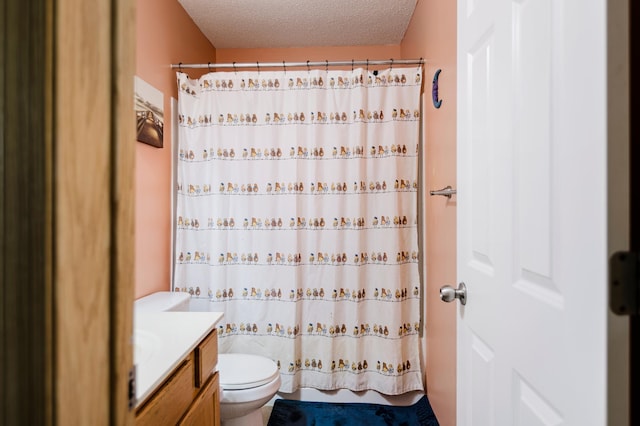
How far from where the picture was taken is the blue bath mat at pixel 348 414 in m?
1.92

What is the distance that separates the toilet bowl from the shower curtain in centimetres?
40

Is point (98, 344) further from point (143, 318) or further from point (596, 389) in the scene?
point (143, 318)

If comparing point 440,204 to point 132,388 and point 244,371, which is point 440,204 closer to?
point 244,371

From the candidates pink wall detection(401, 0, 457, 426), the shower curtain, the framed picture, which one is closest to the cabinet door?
the shower curtain

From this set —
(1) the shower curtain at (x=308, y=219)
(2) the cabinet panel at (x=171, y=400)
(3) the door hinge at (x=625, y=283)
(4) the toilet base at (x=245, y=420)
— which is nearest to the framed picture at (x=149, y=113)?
(1) the shower curtain at (x=308, y=219)

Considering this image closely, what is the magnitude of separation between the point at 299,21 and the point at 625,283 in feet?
8.55

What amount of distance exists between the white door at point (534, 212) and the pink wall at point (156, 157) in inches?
63.4

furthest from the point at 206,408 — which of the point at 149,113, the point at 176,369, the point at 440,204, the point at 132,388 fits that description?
the point at 149,113

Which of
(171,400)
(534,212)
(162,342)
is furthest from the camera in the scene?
(162,342)

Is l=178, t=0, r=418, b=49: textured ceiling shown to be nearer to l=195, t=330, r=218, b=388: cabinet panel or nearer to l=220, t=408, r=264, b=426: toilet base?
l=195, t=330, r=218, b=388: cabinet panel

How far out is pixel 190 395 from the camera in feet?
3.61

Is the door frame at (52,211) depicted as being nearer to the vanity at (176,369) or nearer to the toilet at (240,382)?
the vanity at (176,369)

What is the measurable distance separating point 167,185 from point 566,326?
2130 millimetres

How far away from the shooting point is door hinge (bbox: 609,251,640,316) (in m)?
0.45
